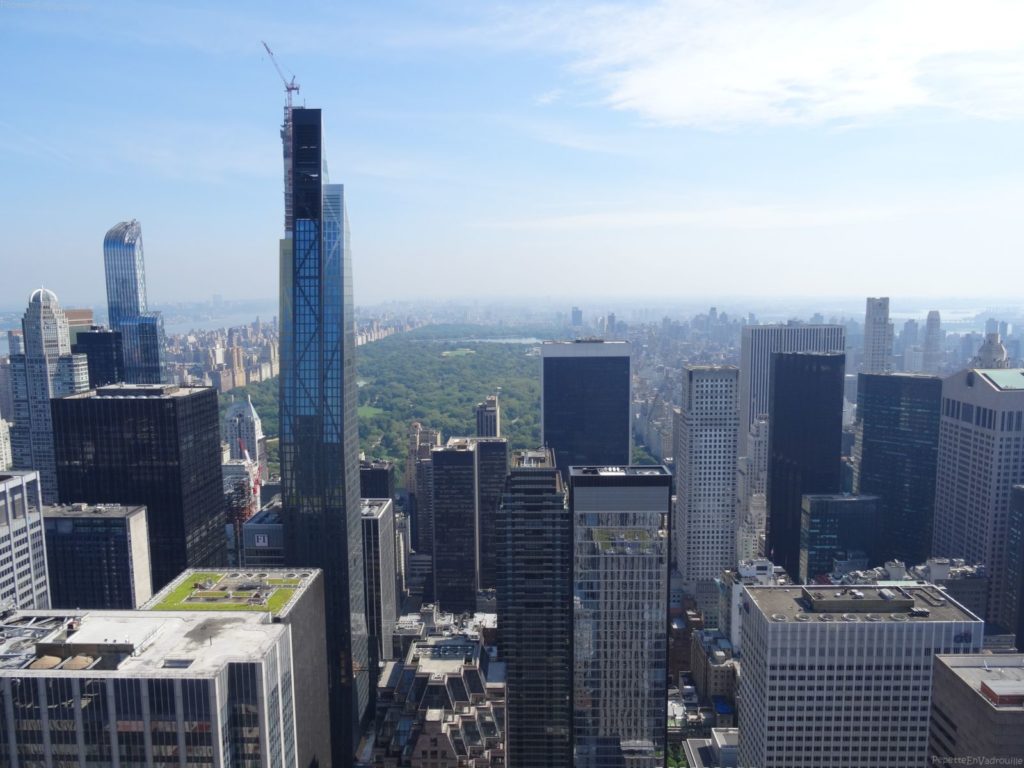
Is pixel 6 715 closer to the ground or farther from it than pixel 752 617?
farther from it

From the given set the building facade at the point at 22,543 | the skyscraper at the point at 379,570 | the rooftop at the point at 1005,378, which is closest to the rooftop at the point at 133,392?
the building facade at the point at 22,543

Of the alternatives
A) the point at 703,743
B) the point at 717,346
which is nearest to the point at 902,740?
the point at 703,743

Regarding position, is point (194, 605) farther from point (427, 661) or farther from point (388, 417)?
point (388, 417)

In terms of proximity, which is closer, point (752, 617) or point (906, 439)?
point (752, 617)

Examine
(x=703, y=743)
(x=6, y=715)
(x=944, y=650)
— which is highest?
(x=6, y=715)

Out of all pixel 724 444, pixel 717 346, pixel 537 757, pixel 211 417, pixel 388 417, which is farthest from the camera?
pixel 717 346

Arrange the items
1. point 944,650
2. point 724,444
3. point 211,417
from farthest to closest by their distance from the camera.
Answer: point 724,444, point 211,417, point 944,650

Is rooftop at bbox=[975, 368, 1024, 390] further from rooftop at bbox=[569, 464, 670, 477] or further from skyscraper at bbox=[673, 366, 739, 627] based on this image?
rooftop at bbox=[569, 464, 670, 477]
